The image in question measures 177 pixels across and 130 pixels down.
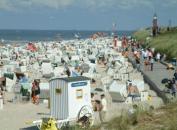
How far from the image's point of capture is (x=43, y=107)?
882 inches

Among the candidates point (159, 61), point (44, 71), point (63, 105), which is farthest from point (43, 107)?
point (159, 61)

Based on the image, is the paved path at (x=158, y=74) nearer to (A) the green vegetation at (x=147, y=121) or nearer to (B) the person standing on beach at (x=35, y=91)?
(B) the person standing on beach at (x=35, y=91)

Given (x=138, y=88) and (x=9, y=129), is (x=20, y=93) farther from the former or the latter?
(x=9, y=129)

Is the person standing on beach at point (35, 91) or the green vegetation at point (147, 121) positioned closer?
the green vegetation at point (147, 121)

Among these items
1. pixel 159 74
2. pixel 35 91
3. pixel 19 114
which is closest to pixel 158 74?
pixel 159 74

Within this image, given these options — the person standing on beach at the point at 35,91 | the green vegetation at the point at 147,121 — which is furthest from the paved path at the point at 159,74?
the green vegetation at the point at 147,121

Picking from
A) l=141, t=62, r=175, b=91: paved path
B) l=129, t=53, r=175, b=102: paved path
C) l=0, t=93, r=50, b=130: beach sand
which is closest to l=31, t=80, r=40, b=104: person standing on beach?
l=0, t=93, r=50, b=130: beach sand

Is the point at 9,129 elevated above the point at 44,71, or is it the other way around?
the point at 44,71

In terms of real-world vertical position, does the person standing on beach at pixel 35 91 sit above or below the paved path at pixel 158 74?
below

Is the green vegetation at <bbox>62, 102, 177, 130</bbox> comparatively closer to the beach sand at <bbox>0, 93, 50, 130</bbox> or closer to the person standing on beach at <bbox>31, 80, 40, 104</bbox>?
the beach sand at <bbox>0, 93, 50, 130</bbox>

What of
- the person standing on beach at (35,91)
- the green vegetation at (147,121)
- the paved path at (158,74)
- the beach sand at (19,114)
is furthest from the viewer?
the paved path at (158,74)

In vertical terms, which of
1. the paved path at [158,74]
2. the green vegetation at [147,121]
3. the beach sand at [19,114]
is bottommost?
the beach sand at [19,114]

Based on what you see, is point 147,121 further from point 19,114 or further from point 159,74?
point 159,74

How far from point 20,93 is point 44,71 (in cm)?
1025
